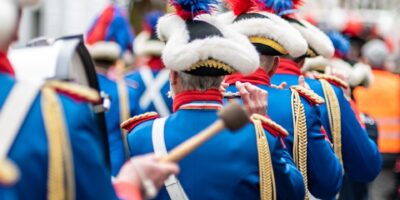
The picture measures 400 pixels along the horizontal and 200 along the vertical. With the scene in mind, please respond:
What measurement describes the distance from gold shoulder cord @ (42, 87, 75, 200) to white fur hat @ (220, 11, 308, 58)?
2023 mm

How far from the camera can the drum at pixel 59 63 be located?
270 centimetres

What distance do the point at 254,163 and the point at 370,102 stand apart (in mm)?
7094

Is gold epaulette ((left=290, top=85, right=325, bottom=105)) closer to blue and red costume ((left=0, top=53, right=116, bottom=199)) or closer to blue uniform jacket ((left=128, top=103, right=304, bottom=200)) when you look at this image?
blue uniform jacket ((left=128, top=103, right=304, bottom=200))

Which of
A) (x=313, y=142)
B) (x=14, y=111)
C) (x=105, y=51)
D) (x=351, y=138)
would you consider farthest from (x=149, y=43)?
(x=14, y=111)

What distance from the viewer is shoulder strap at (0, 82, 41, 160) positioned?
247 cm

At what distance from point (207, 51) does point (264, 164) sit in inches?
17.3

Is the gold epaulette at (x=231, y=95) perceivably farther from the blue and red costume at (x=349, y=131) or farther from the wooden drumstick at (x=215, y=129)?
the wooden drumstick at (x=215, y=129)

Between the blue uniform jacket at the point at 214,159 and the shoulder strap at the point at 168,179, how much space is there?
16 mm

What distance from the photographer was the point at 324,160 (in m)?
4.46

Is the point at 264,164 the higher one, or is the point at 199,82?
the point at 199,82

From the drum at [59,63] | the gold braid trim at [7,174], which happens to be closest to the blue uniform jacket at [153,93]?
the drum at [59,63]

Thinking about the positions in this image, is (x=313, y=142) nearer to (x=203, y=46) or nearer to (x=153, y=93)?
(x=203, y=46)

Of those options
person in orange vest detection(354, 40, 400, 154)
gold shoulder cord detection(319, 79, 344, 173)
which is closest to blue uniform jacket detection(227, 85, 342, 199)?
gold shoulder cord detection(319, 79, 344, 173)

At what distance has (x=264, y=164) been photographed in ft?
12.0
